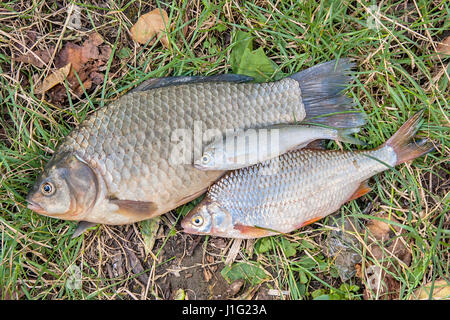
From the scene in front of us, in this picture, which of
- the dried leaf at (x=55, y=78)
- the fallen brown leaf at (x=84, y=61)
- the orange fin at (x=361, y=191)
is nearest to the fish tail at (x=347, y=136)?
the orange fin at (x=361, y=191)

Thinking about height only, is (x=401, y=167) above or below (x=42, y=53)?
below

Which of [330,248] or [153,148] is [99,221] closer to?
[153,148]

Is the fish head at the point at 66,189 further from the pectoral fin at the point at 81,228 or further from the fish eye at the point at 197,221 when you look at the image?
the fish eye at the point at 197,221

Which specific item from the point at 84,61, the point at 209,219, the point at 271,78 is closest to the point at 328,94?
the point at 271,78

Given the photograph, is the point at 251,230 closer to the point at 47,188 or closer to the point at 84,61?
the point at 47,188

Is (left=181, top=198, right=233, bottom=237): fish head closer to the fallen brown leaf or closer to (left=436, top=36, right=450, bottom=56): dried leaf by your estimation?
the fallen brown leaf
